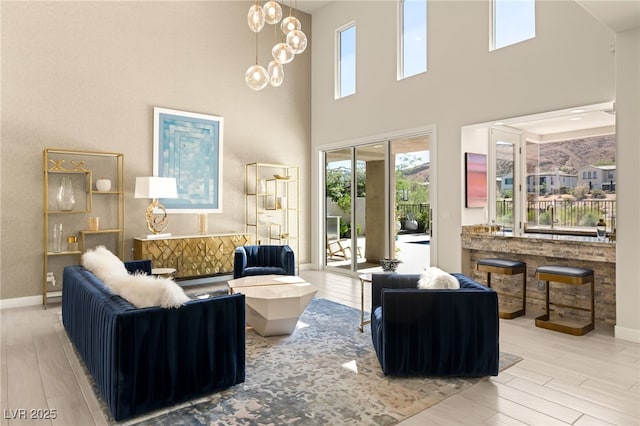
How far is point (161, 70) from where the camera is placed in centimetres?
625

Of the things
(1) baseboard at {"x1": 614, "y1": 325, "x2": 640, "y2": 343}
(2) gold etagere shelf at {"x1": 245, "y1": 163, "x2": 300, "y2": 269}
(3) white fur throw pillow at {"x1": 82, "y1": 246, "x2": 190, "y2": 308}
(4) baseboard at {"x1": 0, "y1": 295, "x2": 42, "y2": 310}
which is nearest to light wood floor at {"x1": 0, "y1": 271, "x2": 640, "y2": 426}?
(1) baseboard at {"x1": 614, "y1": 325, "x2": 640, "y2": 343}

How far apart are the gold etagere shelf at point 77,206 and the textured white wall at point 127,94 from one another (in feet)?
0.46

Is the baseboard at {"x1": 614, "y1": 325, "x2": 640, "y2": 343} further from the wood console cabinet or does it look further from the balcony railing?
the wood console cabinet

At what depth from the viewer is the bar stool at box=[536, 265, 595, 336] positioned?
408cm

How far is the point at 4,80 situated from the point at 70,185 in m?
1.46

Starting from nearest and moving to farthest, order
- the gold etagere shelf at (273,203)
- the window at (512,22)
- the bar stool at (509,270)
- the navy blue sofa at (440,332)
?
1. the navy blue sofa at (440,332)
2. the bar stool at (509,270)
3. the window at (512,22)
4. the gold etagere shelf at (273,203)

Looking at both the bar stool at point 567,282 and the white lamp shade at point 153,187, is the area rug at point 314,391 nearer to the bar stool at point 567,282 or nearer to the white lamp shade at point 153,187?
the bar stool at point 567,282

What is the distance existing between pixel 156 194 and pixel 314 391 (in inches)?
152

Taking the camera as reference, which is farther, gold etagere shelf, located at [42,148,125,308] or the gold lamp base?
the gold lamp base

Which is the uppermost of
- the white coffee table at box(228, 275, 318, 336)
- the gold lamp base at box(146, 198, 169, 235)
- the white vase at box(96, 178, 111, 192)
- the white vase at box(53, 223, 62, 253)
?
the white vase at box(96, 178, 111, 192)

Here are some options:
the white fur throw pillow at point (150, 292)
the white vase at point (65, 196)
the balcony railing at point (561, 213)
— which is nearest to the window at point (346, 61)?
the balcony railing at point (561, 213)

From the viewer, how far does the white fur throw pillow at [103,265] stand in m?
3.45

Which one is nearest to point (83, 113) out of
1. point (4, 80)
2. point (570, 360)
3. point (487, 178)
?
point (4, 80)

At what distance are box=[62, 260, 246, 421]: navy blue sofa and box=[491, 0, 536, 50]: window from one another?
15.0 feet
